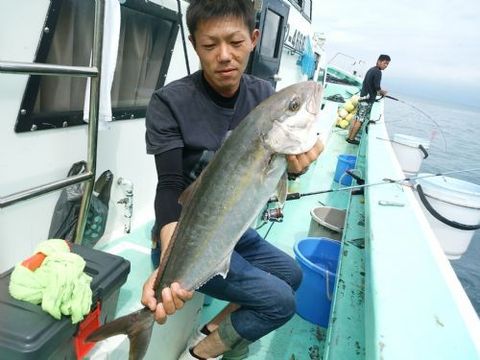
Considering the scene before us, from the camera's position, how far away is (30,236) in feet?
7.68

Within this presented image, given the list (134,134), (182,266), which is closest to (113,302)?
(182,266)

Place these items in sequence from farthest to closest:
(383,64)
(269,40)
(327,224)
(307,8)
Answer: (383,64) → (307,8) → (269,40) → (327,224)

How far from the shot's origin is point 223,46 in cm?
191

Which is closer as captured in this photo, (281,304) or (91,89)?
(91,89)

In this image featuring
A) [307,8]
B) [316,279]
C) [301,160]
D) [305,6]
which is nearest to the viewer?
[301,160]

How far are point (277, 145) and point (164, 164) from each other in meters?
0.80

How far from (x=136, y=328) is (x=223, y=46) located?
4.98 feet

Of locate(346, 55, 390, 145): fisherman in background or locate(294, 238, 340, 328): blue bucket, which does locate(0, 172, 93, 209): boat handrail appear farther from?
locate(346, 55, 390, 145): fisherman in background

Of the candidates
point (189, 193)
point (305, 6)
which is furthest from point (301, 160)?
point (305, 6)

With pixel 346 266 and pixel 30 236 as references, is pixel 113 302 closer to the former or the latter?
pixel 30 236

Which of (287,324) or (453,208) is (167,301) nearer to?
(287,324)

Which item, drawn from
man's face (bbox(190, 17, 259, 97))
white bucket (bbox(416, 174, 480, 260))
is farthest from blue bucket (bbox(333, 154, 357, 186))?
man's face (bbox(190, 17, 259, 97))

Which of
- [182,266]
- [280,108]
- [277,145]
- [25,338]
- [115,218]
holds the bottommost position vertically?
[115,218]

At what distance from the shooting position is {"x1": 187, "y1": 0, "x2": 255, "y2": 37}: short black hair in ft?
6.16
